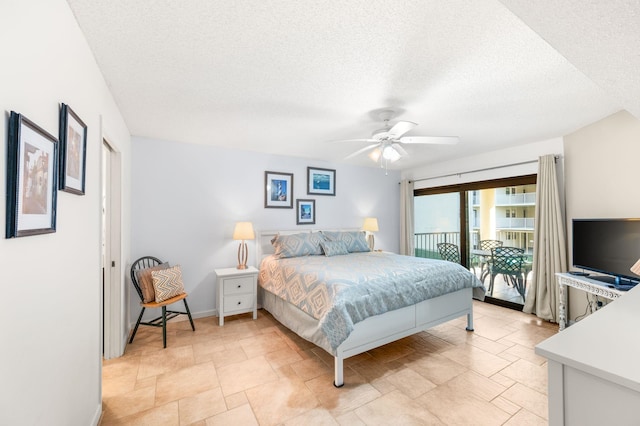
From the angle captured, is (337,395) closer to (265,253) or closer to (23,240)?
(23,240)

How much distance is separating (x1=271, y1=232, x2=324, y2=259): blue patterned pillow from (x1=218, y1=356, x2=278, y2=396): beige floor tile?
1.43m

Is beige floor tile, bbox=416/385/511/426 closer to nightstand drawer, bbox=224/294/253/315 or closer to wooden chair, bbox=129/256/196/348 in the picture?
nightstand drawer, bbox=224/294/253/315

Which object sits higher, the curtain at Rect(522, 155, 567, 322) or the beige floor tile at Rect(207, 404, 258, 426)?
the curtain at Rect(522, 155, 567, 322)

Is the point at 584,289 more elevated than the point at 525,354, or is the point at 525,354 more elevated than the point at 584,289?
the point at 584,289

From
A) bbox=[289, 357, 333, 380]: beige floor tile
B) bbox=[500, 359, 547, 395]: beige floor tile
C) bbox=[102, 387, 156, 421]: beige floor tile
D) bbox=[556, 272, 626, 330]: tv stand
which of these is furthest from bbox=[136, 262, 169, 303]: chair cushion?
bbox=[556, 272, 626, 330]: tv stand

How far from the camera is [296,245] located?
384 cm

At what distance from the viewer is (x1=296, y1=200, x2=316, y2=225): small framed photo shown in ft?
14.9

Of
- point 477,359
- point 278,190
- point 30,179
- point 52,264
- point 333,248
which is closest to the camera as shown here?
point 30,179

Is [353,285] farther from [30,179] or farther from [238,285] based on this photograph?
[30,179]

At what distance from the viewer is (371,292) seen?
2.40 m

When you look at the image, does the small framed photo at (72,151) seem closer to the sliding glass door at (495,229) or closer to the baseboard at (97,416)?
the baseboard at (97,416)

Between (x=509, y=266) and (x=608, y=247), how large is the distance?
4.87 ft

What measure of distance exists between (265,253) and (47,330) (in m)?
3.01

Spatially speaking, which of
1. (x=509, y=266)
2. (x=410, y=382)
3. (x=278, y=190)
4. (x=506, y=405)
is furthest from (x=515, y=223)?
(x=278, y=190)
